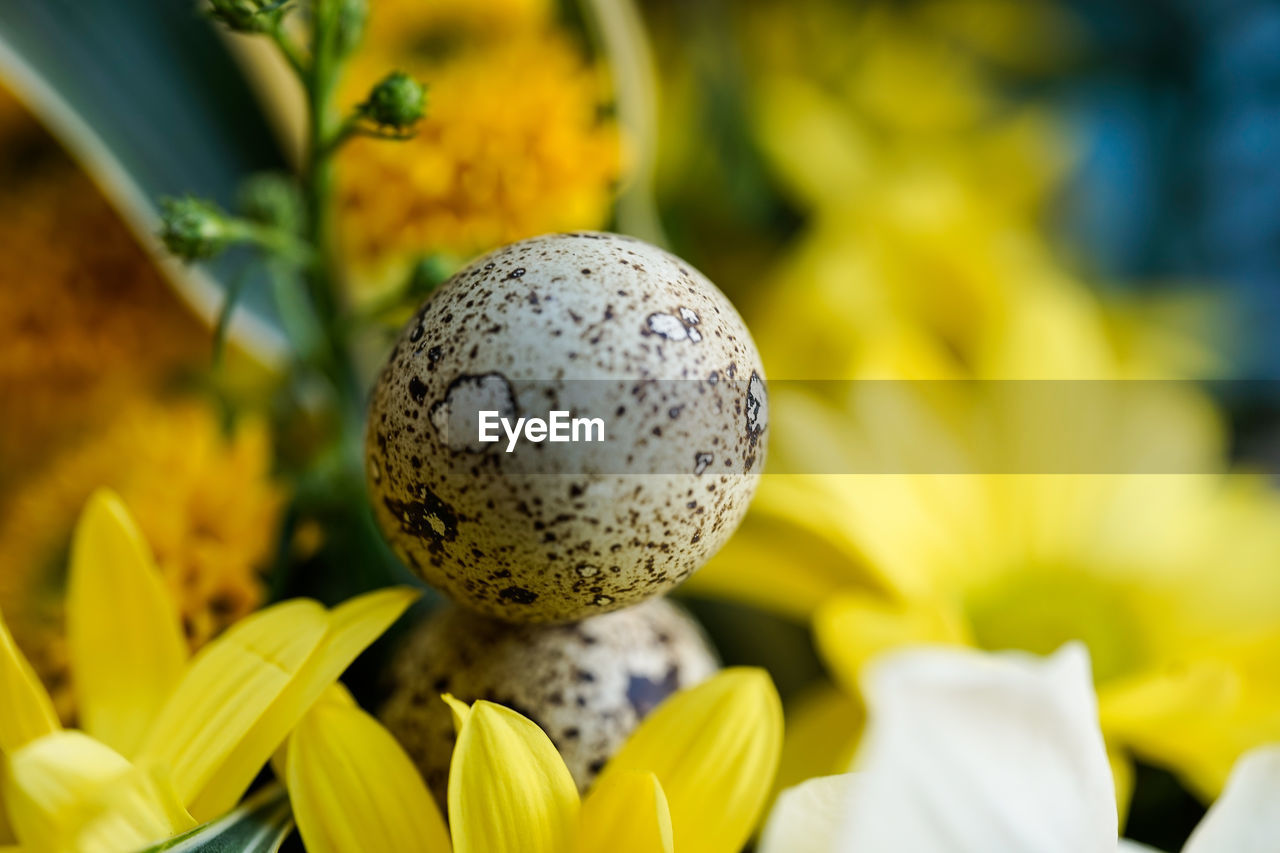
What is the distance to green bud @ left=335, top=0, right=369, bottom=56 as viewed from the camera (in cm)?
31

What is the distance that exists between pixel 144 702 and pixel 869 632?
0.23 metres

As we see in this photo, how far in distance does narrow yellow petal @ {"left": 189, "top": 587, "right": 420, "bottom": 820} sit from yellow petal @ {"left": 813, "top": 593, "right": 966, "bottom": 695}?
0.16 metres

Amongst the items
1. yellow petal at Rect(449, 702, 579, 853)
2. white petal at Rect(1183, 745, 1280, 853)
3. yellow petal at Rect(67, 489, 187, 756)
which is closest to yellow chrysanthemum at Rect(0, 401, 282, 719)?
yellow petal at Rect(67, 489, 187, 756)

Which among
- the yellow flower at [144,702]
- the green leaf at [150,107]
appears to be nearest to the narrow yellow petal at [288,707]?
the yellow flower at [144,702]

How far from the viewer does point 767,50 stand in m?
0.76

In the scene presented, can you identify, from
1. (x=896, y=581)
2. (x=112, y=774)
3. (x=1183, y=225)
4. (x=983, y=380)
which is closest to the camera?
(x=112, y=774)

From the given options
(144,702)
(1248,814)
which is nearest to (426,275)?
(144,702)

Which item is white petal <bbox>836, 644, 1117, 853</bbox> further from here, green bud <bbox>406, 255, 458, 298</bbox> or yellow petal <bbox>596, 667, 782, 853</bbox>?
green bud <bbox>406, 255, 458, 298</bbox>

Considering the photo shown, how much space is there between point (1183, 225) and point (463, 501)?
64 cm

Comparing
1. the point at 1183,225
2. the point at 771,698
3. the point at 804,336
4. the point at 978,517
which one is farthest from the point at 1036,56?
the point at 771,698

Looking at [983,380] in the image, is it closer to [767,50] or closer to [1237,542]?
[1237,542]

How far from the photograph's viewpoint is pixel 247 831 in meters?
0.27

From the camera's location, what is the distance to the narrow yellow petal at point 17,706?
0.88 ft

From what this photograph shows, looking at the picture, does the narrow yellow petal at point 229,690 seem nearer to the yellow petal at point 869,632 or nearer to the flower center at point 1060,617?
the yellow petal at point 869,632
